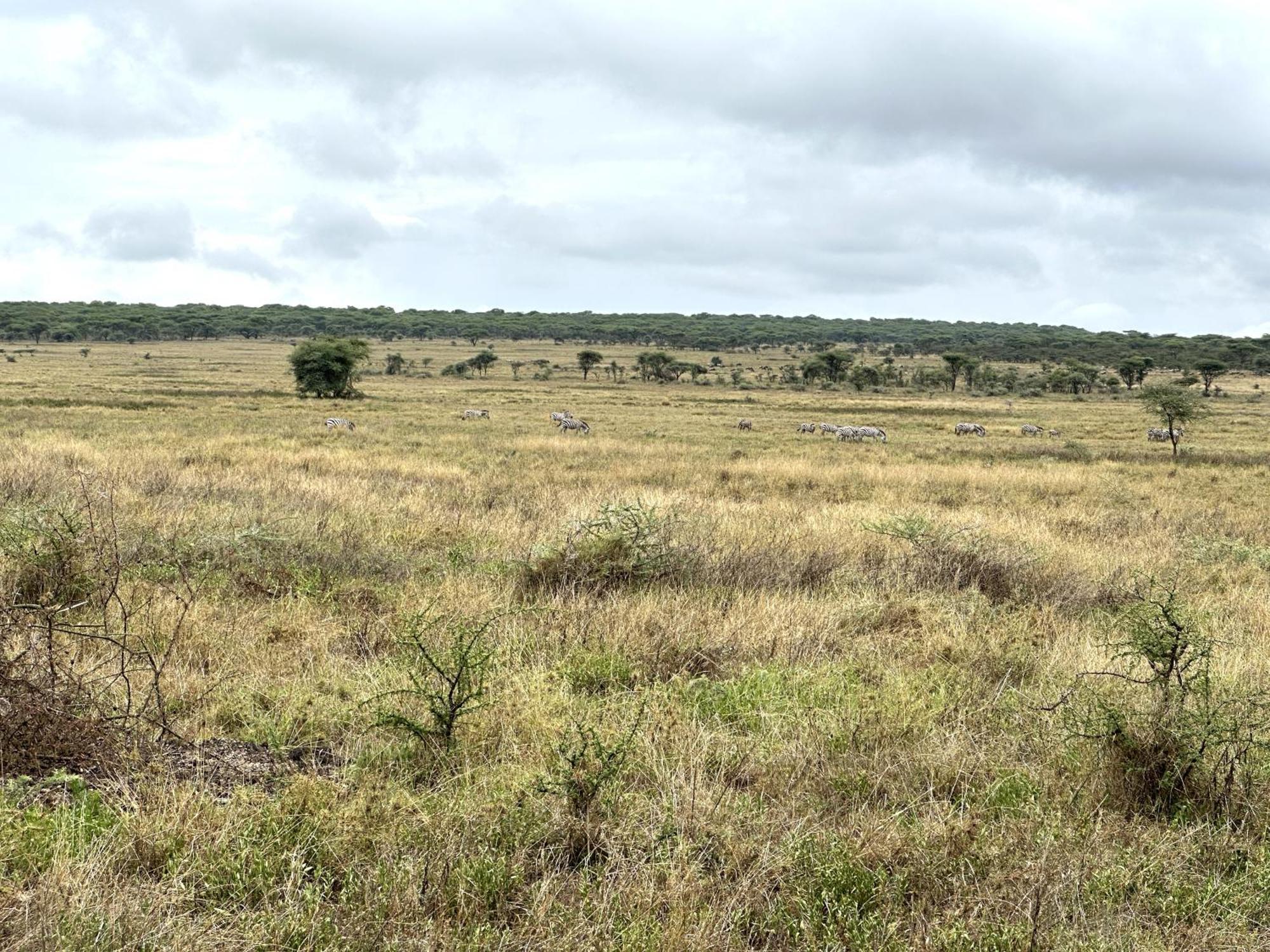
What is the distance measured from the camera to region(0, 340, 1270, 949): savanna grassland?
298 centimetres

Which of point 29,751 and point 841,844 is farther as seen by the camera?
point 29,751

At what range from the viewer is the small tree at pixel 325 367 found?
5188 centimetres

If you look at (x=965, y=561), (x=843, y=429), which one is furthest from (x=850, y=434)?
(x=965, y=561)

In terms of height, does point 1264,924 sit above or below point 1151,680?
below

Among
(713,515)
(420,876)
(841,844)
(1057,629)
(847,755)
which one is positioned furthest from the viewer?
(713,515)

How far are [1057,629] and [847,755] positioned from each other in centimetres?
370

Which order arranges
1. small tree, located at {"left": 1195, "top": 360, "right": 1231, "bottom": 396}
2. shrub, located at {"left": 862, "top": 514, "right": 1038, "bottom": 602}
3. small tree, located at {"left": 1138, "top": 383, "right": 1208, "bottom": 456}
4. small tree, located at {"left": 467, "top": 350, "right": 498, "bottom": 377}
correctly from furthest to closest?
small tree, located at {"left": 467, "top": 350, "right": 498, "bottom": 377}
small tree, located at {"left": 1195, "top": 360, "right": 1231, "bottom": 396}
small tree, located at {"left": 1138, "top": 383, "right": 1208, "bottom": 456}
shrub, located at {"left": 862, "top": 514, "right": 1038, "bottom": 602}

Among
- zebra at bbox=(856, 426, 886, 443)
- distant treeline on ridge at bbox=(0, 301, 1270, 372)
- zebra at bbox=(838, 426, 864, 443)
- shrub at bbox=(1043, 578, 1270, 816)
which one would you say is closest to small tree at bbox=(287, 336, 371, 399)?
zebra at bbox=(838, 426, 864, 443)

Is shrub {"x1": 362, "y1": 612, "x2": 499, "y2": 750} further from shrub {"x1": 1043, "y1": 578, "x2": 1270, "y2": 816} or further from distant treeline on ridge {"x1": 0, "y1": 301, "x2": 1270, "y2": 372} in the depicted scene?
distant treeline on ridge {"x1": 0, "y1": 301, "x2": 1270, "y2": 372}

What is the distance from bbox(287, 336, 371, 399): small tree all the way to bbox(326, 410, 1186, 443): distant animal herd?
643 inches

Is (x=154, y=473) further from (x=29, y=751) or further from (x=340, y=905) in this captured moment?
(x=340, y=905)

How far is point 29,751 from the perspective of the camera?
3.85 meters

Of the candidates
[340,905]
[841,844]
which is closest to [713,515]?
[841,844]

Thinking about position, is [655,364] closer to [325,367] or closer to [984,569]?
[325,367]
